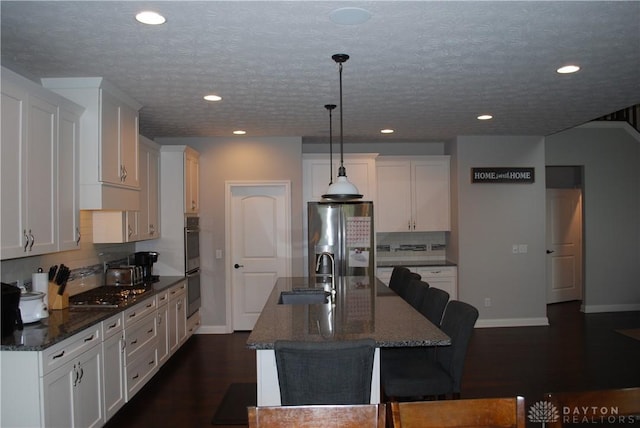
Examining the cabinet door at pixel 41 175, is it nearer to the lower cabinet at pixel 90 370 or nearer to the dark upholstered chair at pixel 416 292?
the lower cabinet at pixel 90 370

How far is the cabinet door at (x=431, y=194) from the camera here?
648cm

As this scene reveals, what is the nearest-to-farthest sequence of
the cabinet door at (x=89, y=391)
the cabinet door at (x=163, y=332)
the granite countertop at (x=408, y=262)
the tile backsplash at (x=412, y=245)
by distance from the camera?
the cabinet door at (x=89, y=391) < the cabinet door at (x=163, y=332) < the granite countertop at (x=408, y=262) < the tile backsplash at (x=412, y=245)

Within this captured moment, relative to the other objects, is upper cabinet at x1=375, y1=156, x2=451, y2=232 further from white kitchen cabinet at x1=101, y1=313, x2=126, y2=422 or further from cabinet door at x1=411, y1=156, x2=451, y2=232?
white kitchen cabinet at x1=101, y1=313, x2=126, y2=422

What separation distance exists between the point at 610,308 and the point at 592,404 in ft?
21.8

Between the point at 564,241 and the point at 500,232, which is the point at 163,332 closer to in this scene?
the point at 500,232

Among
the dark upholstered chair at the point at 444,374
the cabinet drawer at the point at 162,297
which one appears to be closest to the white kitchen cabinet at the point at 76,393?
the cabinet drawer at the point at 162,297

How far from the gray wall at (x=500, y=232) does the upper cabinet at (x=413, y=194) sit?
25 cm

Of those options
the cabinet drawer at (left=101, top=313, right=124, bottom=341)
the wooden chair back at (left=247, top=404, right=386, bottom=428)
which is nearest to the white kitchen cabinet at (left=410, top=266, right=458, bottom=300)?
the cabinet drawer at (left=101, top=313, right=124, bottom=341)

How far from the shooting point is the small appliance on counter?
8.64 ft

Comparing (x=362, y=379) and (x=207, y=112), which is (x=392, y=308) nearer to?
(x=362, y=379)

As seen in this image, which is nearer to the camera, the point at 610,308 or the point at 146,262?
the point at 146,262

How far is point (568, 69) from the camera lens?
132 inches

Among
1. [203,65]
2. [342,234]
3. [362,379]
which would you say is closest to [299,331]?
[362,379]

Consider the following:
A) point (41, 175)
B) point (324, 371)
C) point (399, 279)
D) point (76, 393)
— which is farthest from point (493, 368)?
point (41, 175)
